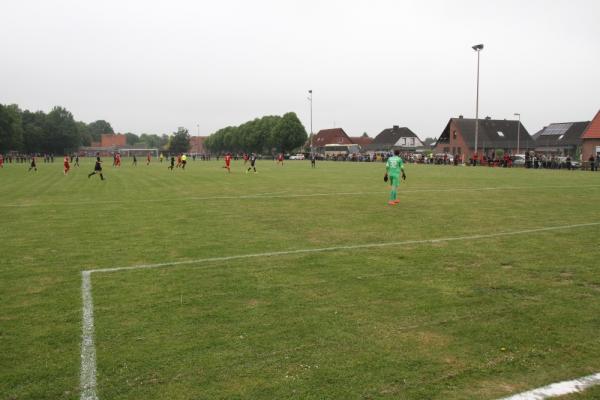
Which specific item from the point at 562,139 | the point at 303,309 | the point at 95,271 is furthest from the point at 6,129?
the point at 303,309

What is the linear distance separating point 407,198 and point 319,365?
14.3 meters

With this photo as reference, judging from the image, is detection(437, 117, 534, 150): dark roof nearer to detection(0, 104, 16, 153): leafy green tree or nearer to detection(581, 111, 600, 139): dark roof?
detection(581, 111, 600, 139): dark roof

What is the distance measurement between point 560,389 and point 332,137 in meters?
121

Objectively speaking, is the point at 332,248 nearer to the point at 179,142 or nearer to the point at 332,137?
the point at 332,137

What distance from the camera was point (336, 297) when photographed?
235 inches

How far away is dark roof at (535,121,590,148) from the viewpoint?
68625mm

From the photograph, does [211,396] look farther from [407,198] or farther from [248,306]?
[407,198]

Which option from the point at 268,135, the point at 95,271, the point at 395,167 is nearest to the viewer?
the point at 95,271

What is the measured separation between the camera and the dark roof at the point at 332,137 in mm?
121750

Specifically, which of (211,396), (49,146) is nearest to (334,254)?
(211,396)

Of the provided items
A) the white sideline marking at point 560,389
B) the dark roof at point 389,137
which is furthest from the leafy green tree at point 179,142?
the white sideline marking at point 560,389

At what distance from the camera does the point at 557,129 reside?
245 feet

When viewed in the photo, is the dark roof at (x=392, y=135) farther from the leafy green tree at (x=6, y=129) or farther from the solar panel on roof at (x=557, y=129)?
the leafy green tree at (x=6, y=129)

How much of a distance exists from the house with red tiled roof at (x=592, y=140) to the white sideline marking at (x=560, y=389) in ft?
187
